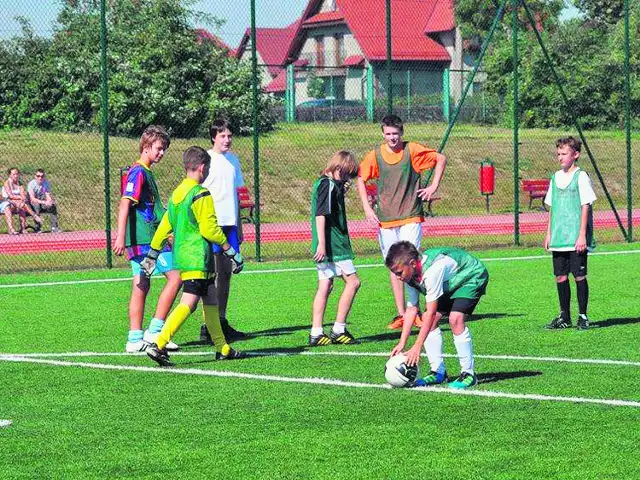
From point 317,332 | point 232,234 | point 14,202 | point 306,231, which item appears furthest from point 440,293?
point 14,202

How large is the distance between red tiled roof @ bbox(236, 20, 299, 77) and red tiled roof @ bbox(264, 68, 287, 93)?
0.54ft

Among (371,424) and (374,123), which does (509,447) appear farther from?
(374,123)

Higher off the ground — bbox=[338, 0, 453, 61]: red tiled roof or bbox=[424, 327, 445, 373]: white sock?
bbox=[338, 0, 453, 61]: red tiled roof

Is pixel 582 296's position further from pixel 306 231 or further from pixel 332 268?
pixel 306 231

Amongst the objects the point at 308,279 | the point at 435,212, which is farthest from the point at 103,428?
the point at 435,212

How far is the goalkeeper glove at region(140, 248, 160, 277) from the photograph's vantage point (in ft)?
34.9

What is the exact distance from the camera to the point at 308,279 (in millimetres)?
17219

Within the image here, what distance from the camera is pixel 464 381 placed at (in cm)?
890

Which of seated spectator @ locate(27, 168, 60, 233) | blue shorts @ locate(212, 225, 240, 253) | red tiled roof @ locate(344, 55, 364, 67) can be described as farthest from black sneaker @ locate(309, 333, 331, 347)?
red tiled roof @ locate(344, 55, 364, 67)

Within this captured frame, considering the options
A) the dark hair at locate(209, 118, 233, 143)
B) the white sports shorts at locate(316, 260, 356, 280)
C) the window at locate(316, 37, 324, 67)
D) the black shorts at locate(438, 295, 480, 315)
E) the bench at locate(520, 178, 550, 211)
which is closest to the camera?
the black shorts at locate(438, 295, 480, 315)

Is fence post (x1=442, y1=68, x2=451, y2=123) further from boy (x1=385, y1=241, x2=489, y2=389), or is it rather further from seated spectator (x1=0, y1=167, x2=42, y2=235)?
boy (x1=385, y1=241, x2=489, y2=389)

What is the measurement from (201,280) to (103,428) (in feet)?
8.20

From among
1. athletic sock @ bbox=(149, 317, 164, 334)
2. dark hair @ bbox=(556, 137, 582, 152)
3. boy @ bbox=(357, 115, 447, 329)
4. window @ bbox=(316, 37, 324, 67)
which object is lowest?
athletic sock @ bbox=(149, 317, 164, 334)

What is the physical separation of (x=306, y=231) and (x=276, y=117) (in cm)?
720
